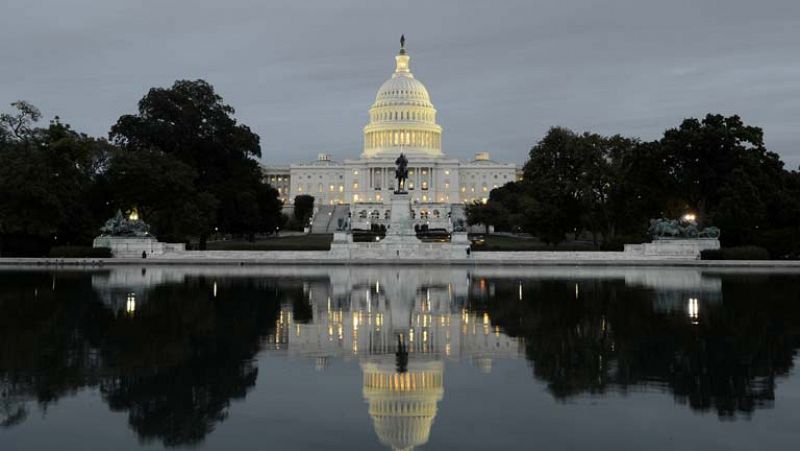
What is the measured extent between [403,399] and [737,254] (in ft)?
140

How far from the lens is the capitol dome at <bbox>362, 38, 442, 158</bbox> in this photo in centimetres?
15762

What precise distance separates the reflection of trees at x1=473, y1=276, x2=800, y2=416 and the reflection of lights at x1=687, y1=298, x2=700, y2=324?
0.51 ft

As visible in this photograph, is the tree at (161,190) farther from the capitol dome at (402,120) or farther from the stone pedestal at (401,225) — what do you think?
the capitol dome at (402,120)

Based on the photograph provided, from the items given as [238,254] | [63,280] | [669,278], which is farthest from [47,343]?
[238,254]

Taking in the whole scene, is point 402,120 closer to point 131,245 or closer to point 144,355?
point 131,245

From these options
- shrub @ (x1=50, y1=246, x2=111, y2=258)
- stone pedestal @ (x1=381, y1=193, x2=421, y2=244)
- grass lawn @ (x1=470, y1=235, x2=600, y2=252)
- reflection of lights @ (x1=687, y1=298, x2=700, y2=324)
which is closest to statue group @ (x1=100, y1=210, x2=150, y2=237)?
shrub @ (x1=50, y1=246, x2=111, y2=258)

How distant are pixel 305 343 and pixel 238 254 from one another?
36.5 meters

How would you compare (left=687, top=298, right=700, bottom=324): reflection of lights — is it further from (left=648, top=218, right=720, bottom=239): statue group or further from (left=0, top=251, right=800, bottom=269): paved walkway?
(left=648, top=218, right=720, bottom=239): statue group

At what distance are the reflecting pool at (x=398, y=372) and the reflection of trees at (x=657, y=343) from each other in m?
0.06

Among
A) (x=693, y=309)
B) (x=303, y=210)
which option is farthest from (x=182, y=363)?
(x=303, y=210)

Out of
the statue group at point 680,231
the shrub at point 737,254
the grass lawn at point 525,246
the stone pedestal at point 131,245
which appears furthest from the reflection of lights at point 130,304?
the statue group at point 680,231

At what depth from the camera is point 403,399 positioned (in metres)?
11.4

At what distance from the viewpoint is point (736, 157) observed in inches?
2147

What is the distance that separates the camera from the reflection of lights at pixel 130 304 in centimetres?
2150
